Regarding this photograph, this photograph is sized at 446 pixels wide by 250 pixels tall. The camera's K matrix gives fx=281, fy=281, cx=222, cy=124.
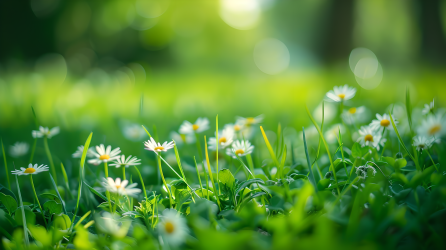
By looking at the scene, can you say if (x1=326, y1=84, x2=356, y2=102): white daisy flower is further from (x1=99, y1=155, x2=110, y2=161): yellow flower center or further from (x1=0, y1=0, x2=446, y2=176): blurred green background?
(x1=99, y1=155, x2=110, y2=161): yellow flower center

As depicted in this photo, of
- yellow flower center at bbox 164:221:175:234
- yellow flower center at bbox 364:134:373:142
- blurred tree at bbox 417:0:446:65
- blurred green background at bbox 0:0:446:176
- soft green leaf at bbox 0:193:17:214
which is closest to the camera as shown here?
yellow flower center at bbox 164:221:175:234

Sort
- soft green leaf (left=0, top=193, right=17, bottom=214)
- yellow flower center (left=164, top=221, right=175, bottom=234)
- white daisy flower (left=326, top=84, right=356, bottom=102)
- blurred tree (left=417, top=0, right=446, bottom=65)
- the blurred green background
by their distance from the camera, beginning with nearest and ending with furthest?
1. yellow flower center (left=164, top=221, right=175, bottom=234)
2. soft green leaf (left=0, top=193, right=17, bottom=214)
3. white daisy flower (left=326, top=84, right=356, bottom=102)
4. the blurred green background
5. blurred tree (left=417, top=0, right=446, bottom=65)

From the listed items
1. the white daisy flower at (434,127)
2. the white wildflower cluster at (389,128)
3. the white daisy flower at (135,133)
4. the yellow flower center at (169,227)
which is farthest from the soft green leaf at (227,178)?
the white daisy flower at (135,133)

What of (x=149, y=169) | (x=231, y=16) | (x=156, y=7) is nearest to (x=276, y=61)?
(x=231, y=16)

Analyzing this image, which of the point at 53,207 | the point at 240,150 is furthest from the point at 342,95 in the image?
the point at 53,207

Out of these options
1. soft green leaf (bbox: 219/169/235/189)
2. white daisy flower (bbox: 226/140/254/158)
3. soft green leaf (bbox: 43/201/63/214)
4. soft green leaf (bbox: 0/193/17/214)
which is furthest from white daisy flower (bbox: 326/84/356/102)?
soft green leaf (bbox: 0/193/17/214)

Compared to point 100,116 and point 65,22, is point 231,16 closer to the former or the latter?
point 65,22

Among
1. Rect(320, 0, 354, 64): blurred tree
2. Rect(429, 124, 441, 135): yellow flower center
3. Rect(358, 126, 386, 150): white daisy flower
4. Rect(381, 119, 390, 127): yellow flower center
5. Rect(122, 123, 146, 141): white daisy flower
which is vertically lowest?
Rect(122, 123, 146, 141): white daisy flower

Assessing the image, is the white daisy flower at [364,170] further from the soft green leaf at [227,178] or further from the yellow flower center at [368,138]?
the soft green leaf at [227,178]
